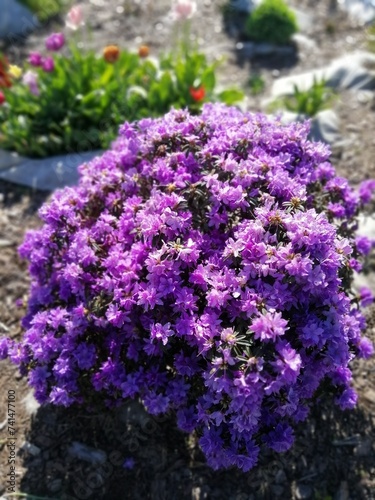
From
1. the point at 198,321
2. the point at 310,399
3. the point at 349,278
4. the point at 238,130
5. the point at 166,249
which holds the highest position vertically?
the point at 238,130

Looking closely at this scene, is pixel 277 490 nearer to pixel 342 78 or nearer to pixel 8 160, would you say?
pixel 8 160

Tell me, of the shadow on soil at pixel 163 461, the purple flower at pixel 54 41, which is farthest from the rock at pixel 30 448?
the purple flower at pixel 54 41

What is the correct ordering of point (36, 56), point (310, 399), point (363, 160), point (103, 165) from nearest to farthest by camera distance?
point (310, 399) → point (103, 165) → point (36, 56) → point (363, 160)

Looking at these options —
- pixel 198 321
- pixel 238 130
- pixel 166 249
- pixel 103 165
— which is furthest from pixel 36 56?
pixel 198 321

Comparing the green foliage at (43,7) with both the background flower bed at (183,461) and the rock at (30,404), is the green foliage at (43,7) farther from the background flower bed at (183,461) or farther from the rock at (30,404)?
the rock at (30,404)

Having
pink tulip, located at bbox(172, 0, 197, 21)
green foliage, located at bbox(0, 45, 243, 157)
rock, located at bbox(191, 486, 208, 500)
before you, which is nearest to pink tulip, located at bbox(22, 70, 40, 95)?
green foliage, located at bbox(0, 45, 243, 157)

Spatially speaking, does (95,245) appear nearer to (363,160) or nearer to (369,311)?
(369,311)

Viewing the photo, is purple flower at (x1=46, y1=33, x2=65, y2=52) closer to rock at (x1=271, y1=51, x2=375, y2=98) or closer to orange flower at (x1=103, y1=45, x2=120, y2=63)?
orange flower at (x1=103, y1=45, x2=120, y2=63)
